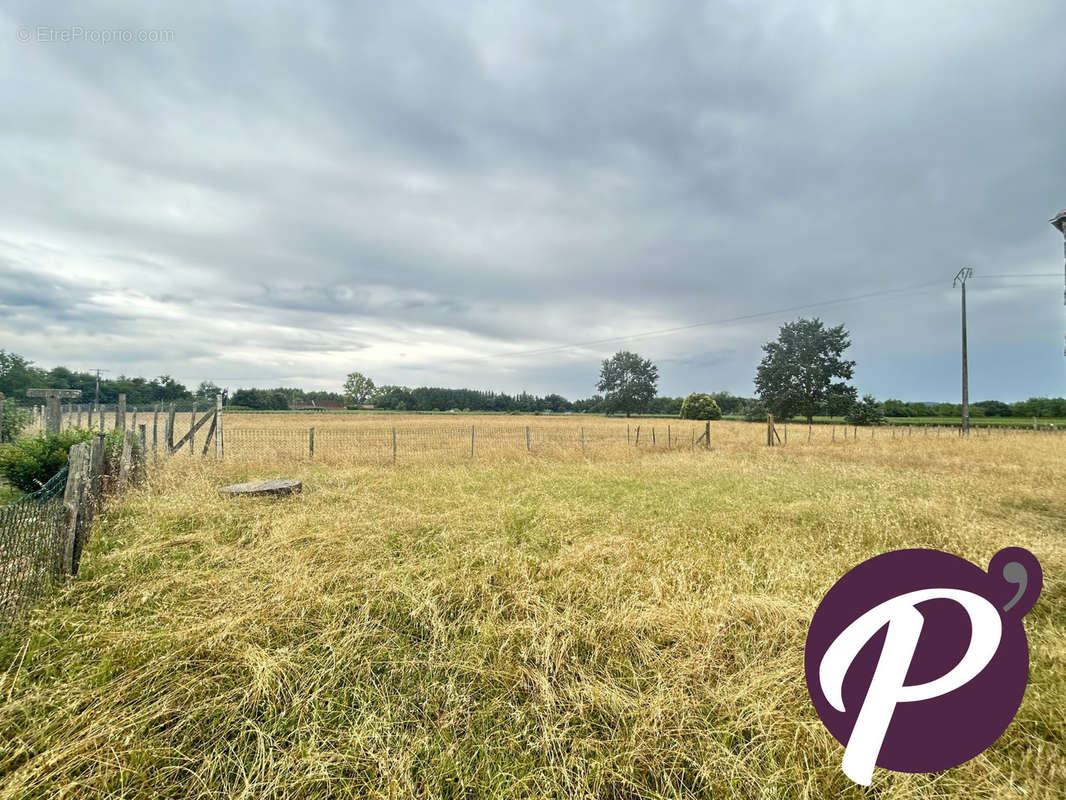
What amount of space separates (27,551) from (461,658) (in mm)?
4132

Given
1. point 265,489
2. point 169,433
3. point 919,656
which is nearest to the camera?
point 919,656

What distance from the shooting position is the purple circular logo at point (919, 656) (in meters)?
1.24

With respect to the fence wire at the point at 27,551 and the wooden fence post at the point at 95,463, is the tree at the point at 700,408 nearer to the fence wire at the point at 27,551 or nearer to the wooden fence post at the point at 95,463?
the wooden fence post at the point at 95,463

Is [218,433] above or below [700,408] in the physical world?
below

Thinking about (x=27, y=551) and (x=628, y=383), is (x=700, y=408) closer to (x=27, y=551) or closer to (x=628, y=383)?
(x=628, y=383)

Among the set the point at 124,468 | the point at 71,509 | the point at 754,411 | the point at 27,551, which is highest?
the point at 754,411

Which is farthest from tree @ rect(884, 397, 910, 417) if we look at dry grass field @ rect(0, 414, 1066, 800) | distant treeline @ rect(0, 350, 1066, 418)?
dry grass field @ rect(0, 414, 1066, 800)

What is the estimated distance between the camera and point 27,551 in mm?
3834

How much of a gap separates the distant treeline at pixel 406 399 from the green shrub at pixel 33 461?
28.6 m

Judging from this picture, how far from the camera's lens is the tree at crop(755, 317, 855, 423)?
154 feet

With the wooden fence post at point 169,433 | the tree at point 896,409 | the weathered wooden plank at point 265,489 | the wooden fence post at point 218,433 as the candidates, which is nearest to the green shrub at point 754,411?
the tree at point 896,409

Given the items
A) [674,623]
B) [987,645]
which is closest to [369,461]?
[674,623]

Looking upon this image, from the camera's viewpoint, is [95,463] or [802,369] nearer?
[95,463]

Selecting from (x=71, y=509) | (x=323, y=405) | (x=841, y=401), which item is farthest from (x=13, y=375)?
(x=841, y=401)
